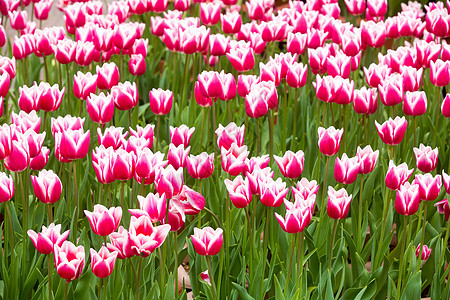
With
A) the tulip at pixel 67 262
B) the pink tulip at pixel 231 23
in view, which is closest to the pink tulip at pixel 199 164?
the tulip at pixel 67 262

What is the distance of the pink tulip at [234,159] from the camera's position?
6.87ft

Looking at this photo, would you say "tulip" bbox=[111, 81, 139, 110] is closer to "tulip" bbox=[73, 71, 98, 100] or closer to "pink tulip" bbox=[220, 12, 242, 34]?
"tulip" bbox=[73, 71, 98, 100]

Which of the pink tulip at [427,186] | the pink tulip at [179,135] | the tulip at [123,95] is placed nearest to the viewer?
the pink tulip at [427,186]

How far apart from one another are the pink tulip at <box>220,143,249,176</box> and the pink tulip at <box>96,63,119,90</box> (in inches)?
34.1

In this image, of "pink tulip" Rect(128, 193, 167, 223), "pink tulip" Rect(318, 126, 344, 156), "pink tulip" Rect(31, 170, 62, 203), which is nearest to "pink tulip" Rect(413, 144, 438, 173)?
"pink tulip" Rect(318, 126, 344, 156)

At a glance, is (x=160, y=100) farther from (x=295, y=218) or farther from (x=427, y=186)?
(x=427, y=186)

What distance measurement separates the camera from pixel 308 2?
4.07 meters

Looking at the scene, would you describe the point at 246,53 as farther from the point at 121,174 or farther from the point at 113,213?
the point at 113,213

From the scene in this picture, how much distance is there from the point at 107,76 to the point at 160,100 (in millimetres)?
298

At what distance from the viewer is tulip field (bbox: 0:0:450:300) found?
6.38ft

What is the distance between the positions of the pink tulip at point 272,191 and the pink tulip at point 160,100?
2.65ft

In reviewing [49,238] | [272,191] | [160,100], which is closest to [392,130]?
[272,191]

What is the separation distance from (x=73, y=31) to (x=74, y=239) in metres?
2.09

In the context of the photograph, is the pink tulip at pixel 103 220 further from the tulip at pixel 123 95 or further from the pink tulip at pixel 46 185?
the tulip at pixel 123 95
